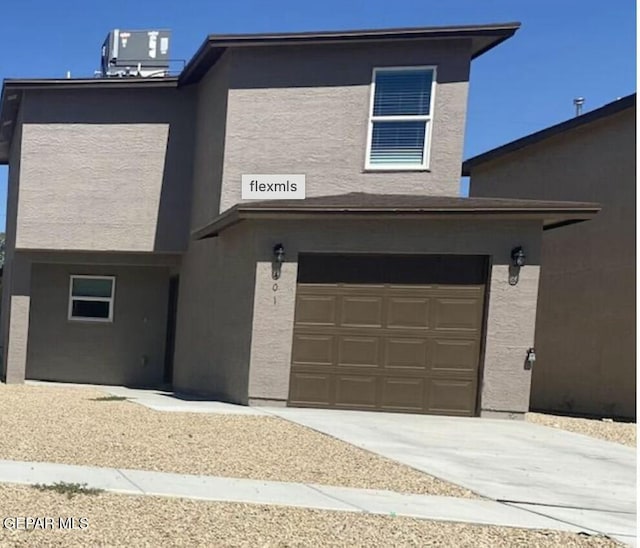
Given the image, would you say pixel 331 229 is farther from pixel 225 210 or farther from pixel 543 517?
pixel 543 517

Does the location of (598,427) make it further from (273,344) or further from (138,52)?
(138,52)

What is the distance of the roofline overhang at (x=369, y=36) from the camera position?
12.0m

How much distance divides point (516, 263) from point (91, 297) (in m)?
10.4

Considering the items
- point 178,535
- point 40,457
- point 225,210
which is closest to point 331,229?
point 225,210

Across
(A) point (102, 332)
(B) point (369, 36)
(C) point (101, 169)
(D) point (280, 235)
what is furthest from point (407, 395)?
(A) point (102, 332)

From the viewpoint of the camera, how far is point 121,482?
589 cm

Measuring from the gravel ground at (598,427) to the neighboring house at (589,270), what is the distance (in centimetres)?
145

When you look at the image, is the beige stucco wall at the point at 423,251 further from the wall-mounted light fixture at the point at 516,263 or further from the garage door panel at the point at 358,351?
the garage door panel at the point at 358,351

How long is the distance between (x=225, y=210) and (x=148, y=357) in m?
5.34

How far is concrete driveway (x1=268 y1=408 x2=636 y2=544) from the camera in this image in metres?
5.95

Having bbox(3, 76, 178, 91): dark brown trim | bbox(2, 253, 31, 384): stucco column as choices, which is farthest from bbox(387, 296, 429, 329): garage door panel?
bbox(2, 253, 31, 384): stucco column

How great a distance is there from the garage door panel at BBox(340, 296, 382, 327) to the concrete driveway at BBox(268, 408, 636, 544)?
146 centimetres

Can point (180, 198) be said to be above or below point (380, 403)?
above

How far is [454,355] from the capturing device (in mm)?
11039
